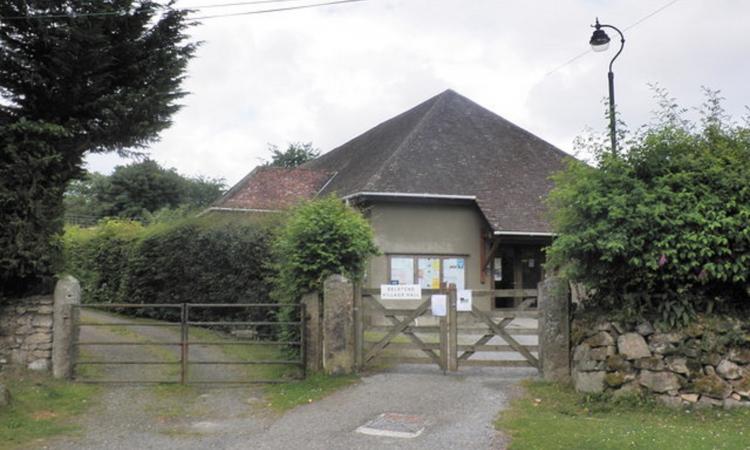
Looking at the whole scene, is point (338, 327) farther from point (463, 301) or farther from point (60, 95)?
point (60, 95)

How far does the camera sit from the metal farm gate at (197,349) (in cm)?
1016

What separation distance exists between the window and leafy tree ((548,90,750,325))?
10047 millimetres

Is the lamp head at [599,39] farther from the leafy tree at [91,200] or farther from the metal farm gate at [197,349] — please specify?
the leafy tree at [91,200]

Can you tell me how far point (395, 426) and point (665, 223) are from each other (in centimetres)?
430

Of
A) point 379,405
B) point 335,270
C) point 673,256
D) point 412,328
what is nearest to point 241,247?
point 335,270

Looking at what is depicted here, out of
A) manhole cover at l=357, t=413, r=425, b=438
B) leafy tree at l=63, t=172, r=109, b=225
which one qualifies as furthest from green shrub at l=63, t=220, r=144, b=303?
leafy tree at l=63, t=172, r=109, b=225

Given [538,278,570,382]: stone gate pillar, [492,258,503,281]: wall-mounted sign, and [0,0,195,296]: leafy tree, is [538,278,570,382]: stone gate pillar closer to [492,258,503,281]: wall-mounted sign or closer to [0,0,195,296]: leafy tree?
[0,0,195,296]: leafy tree

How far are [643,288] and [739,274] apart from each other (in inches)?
45.9

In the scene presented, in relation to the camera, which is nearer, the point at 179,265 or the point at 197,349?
the point at 197,349

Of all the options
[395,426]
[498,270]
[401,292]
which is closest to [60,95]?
[401,292]

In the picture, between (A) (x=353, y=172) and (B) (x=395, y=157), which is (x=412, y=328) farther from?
(A) (x=353, y=172)

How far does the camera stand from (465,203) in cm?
1973

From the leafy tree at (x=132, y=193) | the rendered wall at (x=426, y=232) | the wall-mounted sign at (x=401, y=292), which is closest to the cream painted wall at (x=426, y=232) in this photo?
the rendered wall at (x=426, y=232)

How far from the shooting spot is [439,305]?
10250 millimetres
